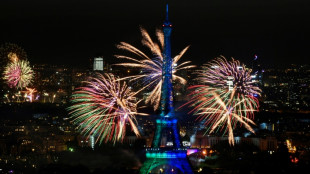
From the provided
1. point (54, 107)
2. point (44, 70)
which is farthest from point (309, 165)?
point (44, 70)

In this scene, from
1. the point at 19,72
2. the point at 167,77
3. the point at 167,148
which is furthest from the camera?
the point at 19,72

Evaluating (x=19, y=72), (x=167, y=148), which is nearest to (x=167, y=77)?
(x=167, y=148)

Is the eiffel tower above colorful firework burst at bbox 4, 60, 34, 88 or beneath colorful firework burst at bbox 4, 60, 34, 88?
beneath

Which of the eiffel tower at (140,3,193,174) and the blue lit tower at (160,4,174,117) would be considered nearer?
the blue lit tower at (160,4,174,117)

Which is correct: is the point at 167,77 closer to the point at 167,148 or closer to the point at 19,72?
the point at 167,148

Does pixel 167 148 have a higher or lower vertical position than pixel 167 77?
lower

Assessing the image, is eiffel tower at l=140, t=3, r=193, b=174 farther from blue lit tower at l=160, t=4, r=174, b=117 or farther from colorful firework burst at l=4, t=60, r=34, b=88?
colorful firework burst at l=4, t=60, r=34, b=88

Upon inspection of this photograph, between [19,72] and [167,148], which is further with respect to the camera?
[19,72]

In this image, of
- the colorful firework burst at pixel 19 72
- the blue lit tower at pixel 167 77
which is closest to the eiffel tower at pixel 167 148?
the blue lit tower at pixel 167 77

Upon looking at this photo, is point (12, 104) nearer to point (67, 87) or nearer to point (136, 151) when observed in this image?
point (67, 87)

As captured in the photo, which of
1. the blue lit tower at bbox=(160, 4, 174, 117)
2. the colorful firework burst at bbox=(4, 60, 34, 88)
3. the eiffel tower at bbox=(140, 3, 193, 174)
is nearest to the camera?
the blue lit tower at bbox=(160, 4, 174, 117)

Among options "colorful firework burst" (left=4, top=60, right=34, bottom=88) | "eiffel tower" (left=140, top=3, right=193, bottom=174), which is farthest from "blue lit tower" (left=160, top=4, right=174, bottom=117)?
"colorful firework burst" (left=4, top=60, right=34, bottom=88)
